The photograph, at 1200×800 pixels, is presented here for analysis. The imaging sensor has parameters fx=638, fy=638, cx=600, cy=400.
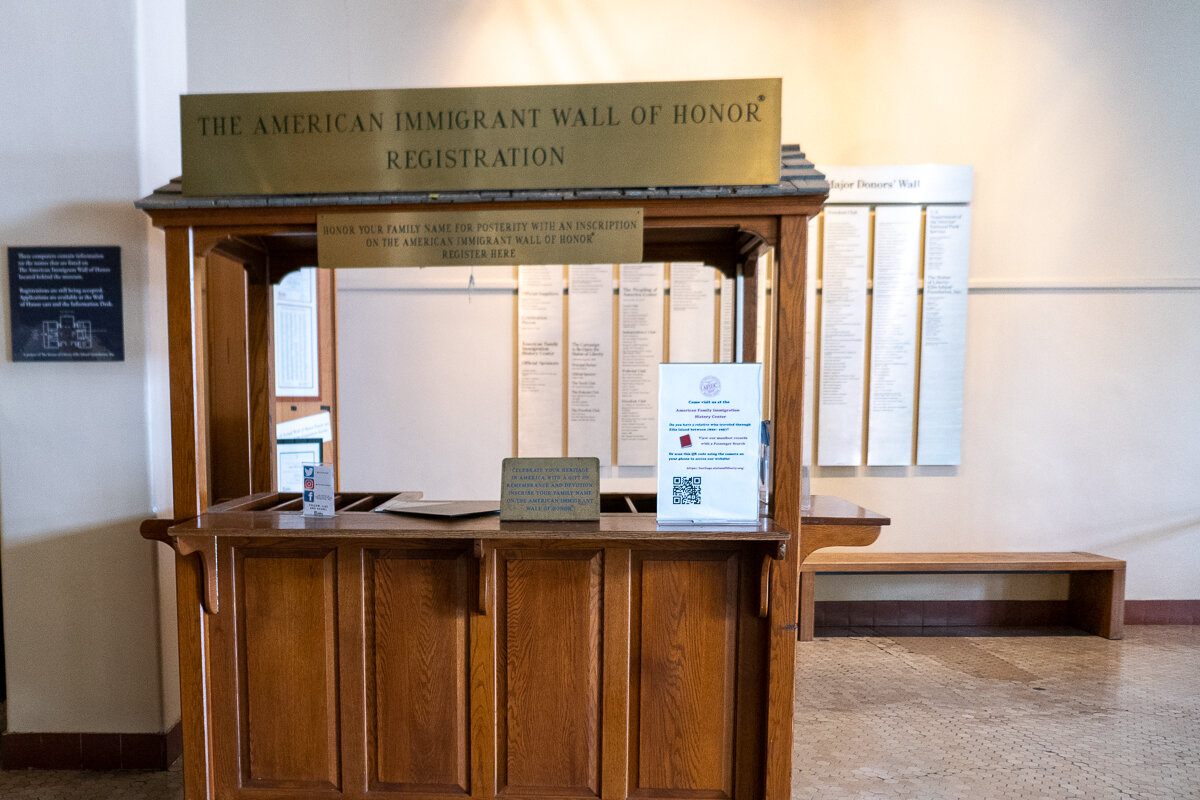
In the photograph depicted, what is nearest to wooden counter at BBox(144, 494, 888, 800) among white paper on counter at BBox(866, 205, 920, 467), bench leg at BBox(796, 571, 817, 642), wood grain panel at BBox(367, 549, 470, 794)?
wood grain panel at BBox(367, 549, 470, 794)

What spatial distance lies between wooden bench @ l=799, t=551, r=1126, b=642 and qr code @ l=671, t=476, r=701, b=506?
220 cm

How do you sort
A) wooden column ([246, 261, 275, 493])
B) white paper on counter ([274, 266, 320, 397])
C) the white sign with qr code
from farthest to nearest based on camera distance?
1. white paper on counter ([274, 266, 320, 397])
2. wooden column ([246, 261, 275, 493])
3. the white sign with qr code

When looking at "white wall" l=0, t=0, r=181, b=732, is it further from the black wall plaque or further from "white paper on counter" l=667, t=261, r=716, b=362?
"white paper on counter" l=667, t=261, r=716, b=362

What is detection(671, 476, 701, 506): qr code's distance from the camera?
214 centimetres

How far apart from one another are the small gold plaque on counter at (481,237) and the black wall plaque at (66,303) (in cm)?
116

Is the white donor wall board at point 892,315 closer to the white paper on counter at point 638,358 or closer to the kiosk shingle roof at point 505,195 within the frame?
the white paper on counter at point 638,358

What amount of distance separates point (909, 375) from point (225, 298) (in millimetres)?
4033

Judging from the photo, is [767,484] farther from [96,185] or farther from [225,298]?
[96,185]

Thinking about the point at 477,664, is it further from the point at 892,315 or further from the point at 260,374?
the point at 892,315

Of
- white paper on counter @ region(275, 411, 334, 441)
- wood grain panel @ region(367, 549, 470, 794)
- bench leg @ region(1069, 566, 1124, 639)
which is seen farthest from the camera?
bench leg @ region(1069, 566, 1124, 639)

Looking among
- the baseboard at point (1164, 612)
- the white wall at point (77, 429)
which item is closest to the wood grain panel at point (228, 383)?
the white wall at point (77, 429)

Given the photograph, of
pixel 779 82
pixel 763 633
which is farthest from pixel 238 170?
pixel 763 633

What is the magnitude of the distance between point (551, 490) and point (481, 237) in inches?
34.8

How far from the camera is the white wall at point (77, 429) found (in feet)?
8.46
